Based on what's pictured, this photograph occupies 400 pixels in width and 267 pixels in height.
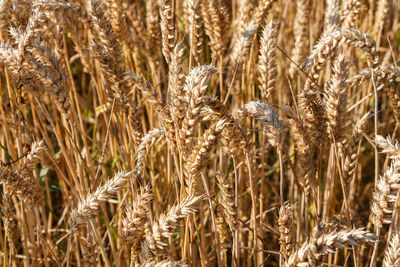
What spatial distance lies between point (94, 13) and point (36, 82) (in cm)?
31

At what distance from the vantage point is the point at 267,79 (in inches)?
64.7

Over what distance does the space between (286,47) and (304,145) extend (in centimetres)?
162

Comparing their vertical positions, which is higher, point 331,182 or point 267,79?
point 267,79

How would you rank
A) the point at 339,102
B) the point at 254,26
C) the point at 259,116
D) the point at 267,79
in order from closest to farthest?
the point at 259,116
the point at 339,102
the point at 267,79
the point at 254,26

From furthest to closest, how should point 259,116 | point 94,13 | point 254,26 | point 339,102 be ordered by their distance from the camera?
1. point 254,26
2. point 94,13
3. point 339,102
4. point 259,116

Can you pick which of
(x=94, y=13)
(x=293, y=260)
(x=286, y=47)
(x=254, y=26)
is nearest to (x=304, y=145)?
(x=293, y=260)

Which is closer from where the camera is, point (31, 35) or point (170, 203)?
point (31, 35)

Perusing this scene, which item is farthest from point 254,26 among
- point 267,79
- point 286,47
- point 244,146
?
point 286,47

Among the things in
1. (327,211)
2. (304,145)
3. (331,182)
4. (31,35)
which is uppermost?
(31,35)

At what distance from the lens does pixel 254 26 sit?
1.75 metres

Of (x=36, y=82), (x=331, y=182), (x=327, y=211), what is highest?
(x=36, y=82)

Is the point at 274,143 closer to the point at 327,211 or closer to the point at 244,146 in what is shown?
the point at 244,146

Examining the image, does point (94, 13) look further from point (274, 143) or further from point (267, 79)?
point (274, 143)

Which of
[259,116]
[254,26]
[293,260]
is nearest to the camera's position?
[293,260]
